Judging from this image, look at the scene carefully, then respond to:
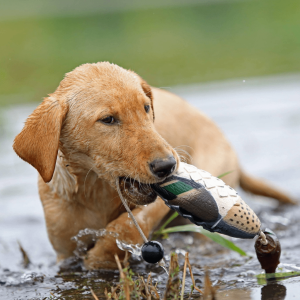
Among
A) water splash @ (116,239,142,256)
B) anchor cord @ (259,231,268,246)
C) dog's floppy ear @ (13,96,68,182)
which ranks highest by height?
dog's floppy ear @ (13,96,68,182)

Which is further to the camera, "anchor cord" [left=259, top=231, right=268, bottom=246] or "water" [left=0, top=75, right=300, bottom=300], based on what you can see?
"water" [left=0, top=75, right=300, bottom=300]

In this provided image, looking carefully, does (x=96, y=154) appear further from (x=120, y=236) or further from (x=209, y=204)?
(x=209, y=204)

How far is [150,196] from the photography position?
11.9 ft

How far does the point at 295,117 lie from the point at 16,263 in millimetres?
5855

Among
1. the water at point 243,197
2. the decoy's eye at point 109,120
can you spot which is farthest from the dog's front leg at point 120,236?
the decoy's eye at point 109,120

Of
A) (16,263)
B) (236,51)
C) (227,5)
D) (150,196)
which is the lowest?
(16,263)

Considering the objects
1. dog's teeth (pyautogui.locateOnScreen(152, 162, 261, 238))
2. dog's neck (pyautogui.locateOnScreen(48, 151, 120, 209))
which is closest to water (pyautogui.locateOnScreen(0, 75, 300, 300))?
dog's teeth (pyautogui.locateOnScreen(152, 162, 261, 238))

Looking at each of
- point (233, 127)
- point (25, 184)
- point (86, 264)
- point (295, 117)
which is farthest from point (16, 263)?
point (295, 117)

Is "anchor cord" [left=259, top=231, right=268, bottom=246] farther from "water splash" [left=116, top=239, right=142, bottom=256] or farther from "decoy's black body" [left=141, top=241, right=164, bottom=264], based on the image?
"water splash" [left=116, top=239, right=142, bottom=256]

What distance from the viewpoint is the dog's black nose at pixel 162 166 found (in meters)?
3.33

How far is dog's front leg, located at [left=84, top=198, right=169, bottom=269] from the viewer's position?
414cm

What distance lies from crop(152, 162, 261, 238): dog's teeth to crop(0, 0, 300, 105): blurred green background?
875 cm

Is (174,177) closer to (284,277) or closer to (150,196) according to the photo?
(150,196)

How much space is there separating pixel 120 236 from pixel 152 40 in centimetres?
1423
